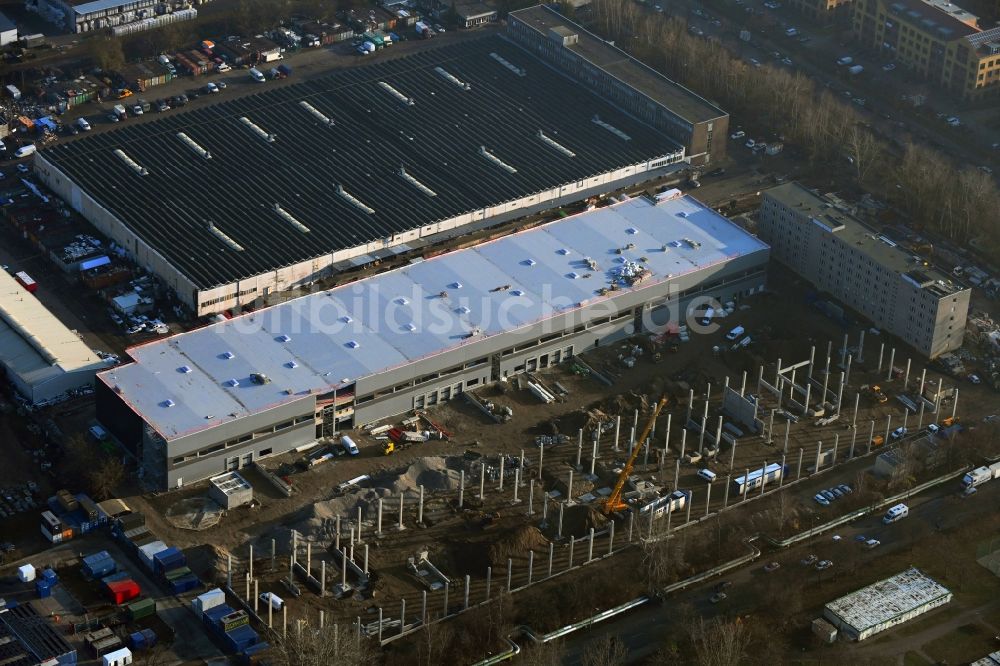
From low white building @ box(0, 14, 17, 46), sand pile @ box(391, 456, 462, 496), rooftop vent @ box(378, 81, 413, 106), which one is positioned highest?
low white building @ box(0, 14, 17, 46)

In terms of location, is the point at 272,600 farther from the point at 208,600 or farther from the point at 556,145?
the point at 556,145

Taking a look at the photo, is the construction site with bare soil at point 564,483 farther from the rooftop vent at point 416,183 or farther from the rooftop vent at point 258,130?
the rooftop vent at point 258,130

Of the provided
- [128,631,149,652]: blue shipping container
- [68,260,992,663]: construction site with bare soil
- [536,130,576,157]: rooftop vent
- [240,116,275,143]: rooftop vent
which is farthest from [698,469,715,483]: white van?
[240,116,275,143]: rooftop vent

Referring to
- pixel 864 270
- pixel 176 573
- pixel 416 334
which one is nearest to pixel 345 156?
pixel 416 334

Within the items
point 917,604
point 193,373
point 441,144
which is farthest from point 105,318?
point 917,604

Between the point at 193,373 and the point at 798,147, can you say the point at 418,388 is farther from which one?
the point at 798,147

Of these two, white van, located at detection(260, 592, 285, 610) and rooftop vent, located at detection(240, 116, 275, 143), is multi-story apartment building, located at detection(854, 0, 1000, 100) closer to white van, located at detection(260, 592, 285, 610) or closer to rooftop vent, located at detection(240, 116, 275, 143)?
rooftop vent, located at detection(240, 116, 275, 143)

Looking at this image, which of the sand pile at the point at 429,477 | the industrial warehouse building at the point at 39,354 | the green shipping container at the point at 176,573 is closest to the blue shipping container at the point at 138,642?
the green shipping container at the point at 176,573

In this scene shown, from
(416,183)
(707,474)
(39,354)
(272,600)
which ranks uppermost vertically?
(416,183)
